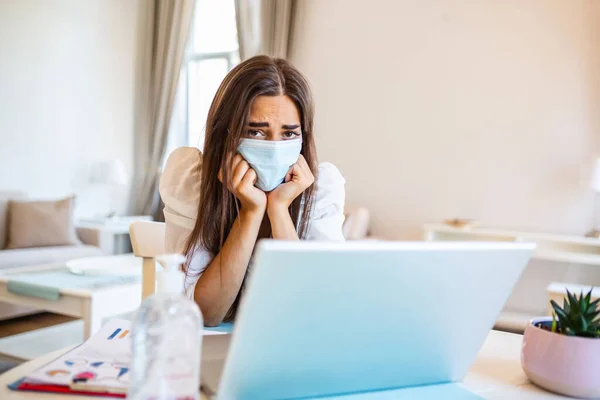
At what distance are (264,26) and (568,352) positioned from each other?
13.2 ft

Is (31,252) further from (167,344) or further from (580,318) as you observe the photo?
(580,318)

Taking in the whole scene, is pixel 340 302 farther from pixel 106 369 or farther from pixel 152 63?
pixel 152 63

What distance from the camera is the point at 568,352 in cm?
64

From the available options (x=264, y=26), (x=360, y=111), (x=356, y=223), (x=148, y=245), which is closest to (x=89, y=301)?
(x=148, y=245)

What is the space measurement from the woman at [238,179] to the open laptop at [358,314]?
0.37 m

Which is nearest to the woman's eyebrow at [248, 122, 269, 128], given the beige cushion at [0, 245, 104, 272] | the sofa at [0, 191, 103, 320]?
the sofa at [0, 191, 103, 320]

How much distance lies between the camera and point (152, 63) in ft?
16.4

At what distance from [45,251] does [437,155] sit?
2.81 meters

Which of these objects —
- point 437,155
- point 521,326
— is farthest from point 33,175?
point 521,326

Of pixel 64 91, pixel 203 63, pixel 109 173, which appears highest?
pixel 203 63

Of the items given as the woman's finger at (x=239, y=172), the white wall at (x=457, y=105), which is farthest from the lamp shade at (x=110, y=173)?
the woman's finger at (x=239, y=172)

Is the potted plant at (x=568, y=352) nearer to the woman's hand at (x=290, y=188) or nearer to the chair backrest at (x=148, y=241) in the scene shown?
the woman's hand at (x=290, y=188)

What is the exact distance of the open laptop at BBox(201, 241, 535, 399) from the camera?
1.51ft

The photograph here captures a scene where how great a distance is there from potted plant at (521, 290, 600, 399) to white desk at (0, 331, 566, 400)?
2cm
